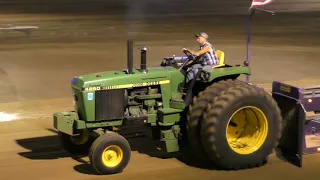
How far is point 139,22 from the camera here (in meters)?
28.7

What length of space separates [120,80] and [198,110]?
108 centimetres

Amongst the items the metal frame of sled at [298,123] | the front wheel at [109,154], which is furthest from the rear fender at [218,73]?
the front wheel at [109,154]

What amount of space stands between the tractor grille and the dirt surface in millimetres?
722

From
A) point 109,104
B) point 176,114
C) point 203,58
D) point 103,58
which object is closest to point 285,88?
point 203,58

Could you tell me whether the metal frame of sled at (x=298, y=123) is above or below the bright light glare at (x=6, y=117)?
above

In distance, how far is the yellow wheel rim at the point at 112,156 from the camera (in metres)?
7.21

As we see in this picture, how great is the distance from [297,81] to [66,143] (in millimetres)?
7718

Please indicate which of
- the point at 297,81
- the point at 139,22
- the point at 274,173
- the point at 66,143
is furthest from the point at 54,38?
the point at 274,173

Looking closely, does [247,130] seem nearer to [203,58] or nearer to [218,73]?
[218,73]

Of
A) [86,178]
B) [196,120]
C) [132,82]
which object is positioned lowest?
[86,178]

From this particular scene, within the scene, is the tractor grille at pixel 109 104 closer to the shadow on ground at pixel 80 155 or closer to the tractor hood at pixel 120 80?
the tractor hood at pixel 120 80

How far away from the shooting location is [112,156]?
7.28 metres

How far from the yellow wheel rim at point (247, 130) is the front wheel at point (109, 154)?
1.38 meters

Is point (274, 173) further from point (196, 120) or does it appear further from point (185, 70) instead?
point (185, 70)
